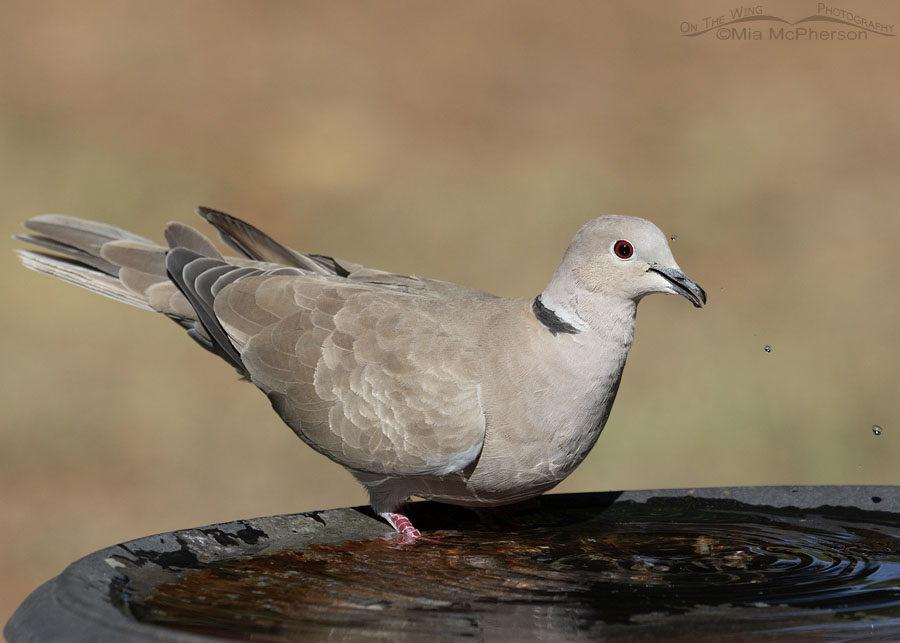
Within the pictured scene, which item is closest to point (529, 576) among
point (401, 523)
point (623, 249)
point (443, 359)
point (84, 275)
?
point (401, 523)

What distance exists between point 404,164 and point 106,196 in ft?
9.08

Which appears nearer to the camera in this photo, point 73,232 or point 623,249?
point 623,249

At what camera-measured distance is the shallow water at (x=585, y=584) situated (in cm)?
243

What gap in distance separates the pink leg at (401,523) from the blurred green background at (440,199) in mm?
3765

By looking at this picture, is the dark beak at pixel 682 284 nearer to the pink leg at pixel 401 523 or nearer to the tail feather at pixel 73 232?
the pink leg at pixel 401 523

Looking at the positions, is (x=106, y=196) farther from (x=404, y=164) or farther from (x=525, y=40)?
(x=525, y=40)

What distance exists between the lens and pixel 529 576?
299 cm

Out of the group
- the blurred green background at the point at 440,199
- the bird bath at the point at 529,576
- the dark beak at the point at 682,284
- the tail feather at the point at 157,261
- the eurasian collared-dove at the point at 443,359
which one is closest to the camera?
the bird bath at the point at 529,576

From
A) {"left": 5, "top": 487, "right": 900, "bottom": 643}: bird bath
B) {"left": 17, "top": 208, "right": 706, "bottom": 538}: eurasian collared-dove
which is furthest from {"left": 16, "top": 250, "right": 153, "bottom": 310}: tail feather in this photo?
{"left": 5, "top": 487, "right": 900, "bottom": 643}: bird bath

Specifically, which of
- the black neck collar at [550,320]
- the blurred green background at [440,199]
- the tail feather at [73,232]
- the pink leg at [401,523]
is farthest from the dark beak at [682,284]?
the blurred green background at [440,199]

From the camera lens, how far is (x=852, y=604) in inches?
102

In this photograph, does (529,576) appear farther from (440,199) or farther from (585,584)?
(440,199)

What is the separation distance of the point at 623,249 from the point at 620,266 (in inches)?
2.0

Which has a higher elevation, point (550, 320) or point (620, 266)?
point (620, 266)
